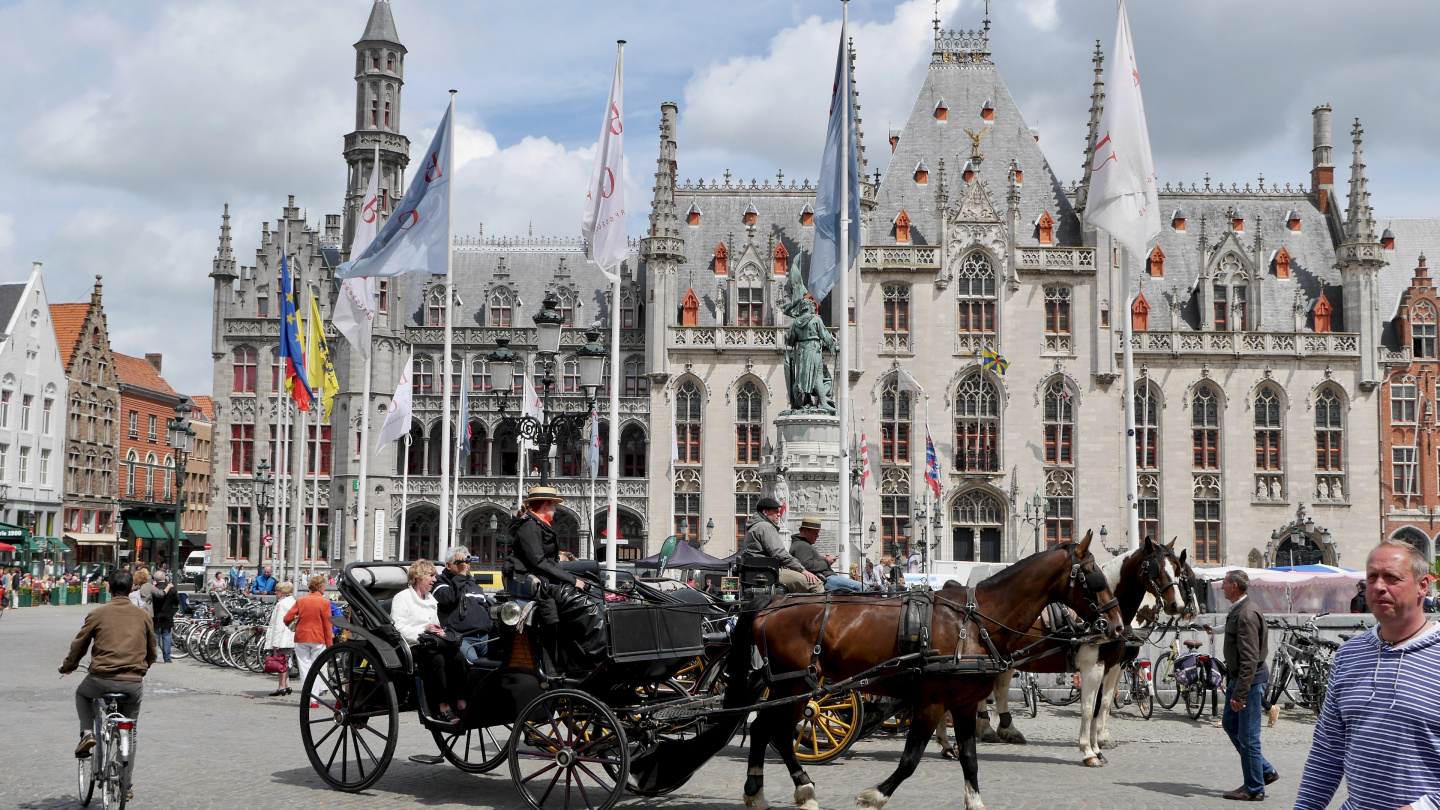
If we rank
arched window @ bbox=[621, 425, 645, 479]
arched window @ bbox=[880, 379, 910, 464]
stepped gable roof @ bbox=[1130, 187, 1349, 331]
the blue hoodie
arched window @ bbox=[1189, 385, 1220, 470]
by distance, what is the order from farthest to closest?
arched window @ bbox=[621, 425, 645, 479] < stepped gable roof @ bbox=[1130, 187, 1349, 331] < arched window @ bbox=[1189, 385, 1220, 470] < arched window @ bbox=[880, 379, 910, 464] < the blue hoodie

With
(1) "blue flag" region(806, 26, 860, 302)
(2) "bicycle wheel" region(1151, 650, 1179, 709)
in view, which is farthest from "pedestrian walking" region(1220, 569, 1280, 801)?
(1) "blue flag" region(806, 26, 860, 302)

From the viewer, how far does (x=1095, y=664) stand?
450 inches

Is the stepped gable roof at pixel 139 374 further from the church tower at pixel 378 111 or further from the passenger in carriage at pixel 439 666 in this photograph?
the passenger in carriage at pixel 439 666

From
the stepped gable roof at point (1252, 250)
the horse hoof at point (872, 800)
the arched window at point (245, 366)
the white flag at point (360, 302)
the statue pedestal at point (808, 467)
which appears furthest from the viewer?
the arched window at point (245, 366)

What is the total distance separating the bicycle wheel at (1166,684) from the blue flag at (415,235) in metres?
11.9

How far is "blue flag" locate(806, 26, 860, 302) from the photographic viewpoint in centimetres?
1938

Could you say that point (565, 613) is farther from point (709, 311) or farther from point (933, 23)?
point (933, 23)

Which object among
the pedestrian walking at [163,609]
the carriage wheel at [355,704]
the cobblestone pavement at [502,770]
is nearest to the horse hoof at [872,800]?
the cobblestone pavement at [502,770]

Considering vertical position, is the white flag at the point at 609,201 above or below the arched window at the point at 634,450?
above

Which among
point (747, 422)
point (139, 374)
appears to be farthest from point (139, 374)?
point (747, 422)

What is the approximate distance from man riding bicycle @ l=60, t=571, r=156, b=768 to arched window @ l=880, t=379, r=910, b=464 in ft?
121

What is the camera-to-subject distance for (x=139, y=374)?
2475 inches

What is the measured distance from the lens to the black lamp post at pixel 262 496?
128ft

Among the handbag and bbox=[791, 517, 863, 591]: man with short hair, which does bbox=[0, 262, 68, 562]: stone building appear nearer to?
the handbag
